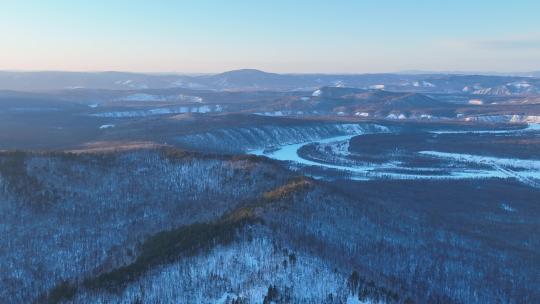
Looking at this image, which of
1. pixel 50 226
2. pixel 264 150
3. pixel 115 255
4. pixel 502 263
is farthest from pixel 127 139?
pixel 502 263

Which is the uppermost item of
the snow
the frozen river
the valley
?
the valley

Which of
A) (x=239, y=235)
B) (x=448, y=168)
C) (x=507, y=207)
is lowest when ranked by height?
(x=448, y=168)

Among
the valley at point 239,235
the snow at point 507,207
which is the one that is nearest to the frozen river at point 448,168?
the valley at point 239,235

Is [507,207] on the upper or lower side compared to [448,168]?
upper

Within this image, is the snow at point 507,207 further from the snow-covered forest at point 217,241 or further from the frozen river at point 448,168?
the frozen river at point 448,168

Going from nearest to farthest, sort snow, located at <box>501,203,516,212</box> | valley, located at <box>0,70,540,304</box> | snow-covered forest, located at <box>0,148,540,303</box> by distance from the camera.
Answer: snow-covered forest, located at <box>0,148,540,303</box> < valley, located at <box>0,70,540,304</box> < snow, located at <box>501,203,516,212</box>

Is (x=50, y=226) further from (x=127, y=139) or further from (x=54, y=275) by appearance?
(x=127, y=139)

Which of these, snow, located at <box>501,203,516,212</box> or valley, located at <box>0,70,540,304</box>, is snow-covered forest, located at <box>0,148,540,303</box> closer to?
valley, located at <box>0,70,540,304</box>

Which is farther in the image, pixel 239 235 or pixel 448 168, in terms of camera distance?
pixel 448 168

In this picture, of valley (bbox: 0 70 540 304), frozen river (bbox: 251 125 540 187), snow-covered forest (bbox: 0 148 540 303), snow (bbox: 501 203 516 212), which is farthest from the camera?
frozen river (bbox: 251 125 540 187)

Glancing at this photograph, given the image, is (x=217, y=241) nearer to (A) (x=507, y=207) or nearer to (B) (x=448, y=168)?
(A) (x=507, y=207)

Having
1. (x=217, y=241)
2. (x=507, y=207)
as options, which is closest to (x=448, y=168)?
(x=507, y=207)

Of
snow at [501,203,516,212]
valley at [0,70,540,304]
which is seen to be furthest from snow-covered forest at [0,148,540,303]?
snow at [501,203,516,212]
